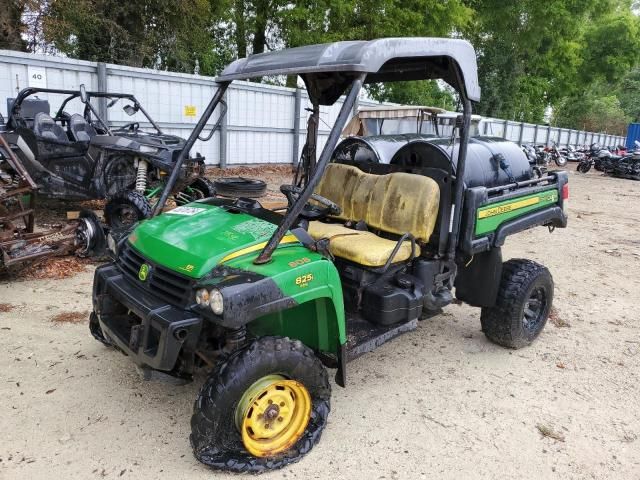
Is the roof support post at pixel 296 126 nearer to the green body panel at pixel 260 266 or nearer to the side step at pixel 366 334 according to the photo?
the side step at pixel 366 334

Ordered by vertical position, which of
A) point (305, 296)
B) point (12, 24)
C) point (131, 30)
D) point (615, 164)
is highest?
point (131, 30)

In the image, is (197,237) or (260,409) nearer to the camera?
(260,409)

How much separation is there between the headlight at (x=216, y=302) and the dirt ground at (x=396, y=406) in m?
0.85

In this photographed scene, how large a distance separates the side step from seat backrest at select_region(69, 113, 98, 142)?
18.7 ft

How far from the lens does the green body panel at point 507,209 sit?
3.58 meters

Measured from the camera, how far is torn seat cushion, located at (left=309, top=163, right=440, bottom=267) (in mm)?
3322

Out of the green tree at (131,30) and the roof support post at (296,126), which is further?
the roof support post at (296,126)

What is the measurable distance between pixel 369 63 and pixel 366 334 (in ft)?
5.28

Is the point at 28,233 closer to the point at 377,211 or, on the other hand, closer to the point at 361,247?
the point at 377,211

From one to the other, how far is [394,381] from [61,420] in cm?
206

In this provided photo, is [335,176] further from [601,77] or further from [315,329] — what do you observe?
[601,77]

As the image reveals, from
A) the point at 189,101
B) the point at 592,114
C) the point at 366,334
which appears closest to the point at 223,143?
the point at 189,101

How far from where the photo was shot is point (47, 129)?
7.33 meters

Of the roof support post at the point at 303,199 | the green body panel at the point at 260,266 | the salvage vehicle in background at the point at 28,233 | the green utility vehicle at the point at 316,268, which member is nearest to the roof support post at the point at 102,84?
the salvage vehicle in background at the point at 28,233
